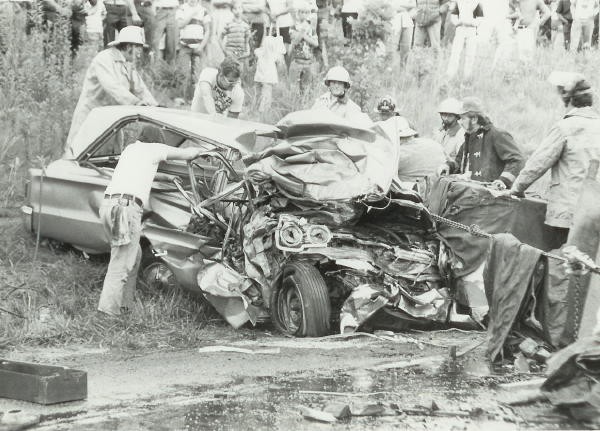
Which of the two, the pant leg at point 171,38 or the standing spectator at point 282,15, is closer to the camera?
the standing spectator at point 282,15

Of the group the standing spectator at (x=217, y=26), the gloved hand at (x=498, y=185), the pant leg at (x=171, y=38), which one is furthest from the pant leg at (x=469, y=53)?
the gloved hand at (x=498, y=185)

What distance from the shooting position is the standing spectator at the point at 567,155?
A: 896cm

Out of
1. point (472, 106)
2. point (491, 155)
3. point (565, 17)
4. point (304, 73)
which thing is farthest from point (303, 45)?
point (491, 155)

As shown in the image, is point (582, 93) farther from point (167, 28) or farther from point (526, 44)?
point (526, 44)

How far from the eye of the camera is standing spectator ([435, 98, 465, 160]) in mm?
12078

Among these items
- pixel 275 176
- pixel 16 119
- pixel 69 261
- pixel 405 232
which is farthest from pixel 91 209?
pixel 16 119

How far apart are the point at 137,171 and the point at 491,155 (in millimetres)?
3559

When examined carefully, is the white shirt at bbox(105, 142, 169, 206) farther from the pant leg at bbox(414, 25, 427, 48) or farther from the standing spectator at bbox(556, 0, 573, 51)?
the standing spectator at bbox(556, 0, 573, 51)

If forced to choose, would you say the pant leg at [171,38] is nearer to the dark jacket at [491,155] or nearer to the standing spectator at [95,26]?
the standing spectator at [95,26]

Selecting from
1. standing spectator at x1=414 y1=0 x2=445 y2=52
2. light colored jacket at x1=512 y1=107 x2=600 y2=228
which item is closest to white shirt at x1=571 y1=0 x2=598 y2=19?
standing spectator at x1=414 y1=0 x2=445 y2=52

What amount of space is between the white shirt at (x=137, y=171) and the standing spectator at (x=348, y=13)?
28.6 feet

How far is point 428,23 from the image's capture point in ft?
59.4

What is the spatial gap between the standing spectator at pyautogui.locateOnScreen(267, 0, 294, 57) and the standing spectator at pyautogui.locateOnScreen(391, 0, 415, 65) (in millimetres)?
2293

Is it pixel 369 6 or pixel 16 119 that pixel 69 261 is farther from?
pixel 369 6
